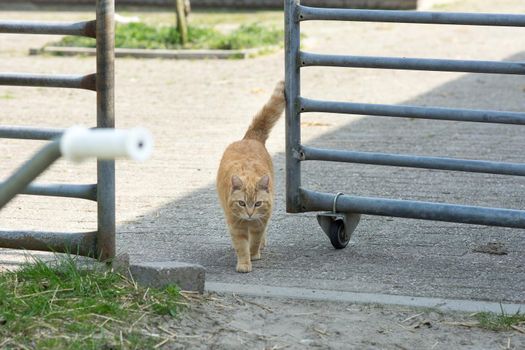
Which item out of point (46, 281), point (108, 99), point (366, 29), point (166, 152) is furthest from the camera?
point (366, 29)

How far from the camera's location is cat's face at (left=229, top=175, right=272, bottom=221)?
533 centimetres

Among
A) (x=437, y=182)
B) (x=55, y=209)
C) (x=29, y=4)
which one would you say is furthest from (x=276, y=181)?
(x=29, y=4)

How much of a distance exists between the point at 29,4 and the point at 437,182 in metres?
12.3

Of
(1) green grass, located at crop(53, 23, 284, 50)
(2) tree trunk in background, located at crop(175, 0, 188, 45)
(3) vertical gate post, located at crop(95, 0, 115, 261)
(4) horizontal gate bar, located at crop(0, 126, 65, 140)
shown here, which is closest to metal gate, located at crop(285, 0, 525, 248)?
(3) vertical gate post, located at crop(95, 0, 115, 261)

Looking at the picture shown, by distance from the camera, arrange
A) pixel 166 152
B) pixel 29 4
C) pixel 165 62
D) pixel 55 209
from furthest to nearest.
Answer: pixel 29 4, pixel 165 62, pixel 166 152, pixel 55 209

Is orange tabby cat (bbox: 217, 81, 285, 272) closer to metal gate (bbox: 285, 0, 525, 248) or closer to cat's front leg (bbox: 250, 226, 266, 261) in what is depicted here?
cat's front leg (bbox: 250, 226, 266, 261)

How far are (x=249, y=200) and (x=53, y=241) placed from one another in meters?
1.05

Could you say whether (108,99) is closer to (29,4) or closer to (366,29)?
(366,29)

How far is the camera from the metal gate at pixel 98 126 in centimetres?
468

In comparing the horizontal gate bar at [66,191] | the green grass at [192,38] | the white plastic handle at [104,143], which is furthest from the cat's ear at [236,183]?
the green grass at [192,38]

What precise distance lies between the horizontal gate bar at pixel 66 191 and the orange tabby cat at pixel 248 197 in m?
0.83

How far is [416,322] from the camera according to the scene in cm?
447

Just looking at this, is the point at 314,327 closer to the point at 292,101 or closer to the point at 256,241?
the point at 256,241

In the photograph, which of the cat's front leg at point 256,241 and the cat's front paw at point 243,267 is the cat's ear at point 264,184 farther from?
the cat's front paw at point 243,267
